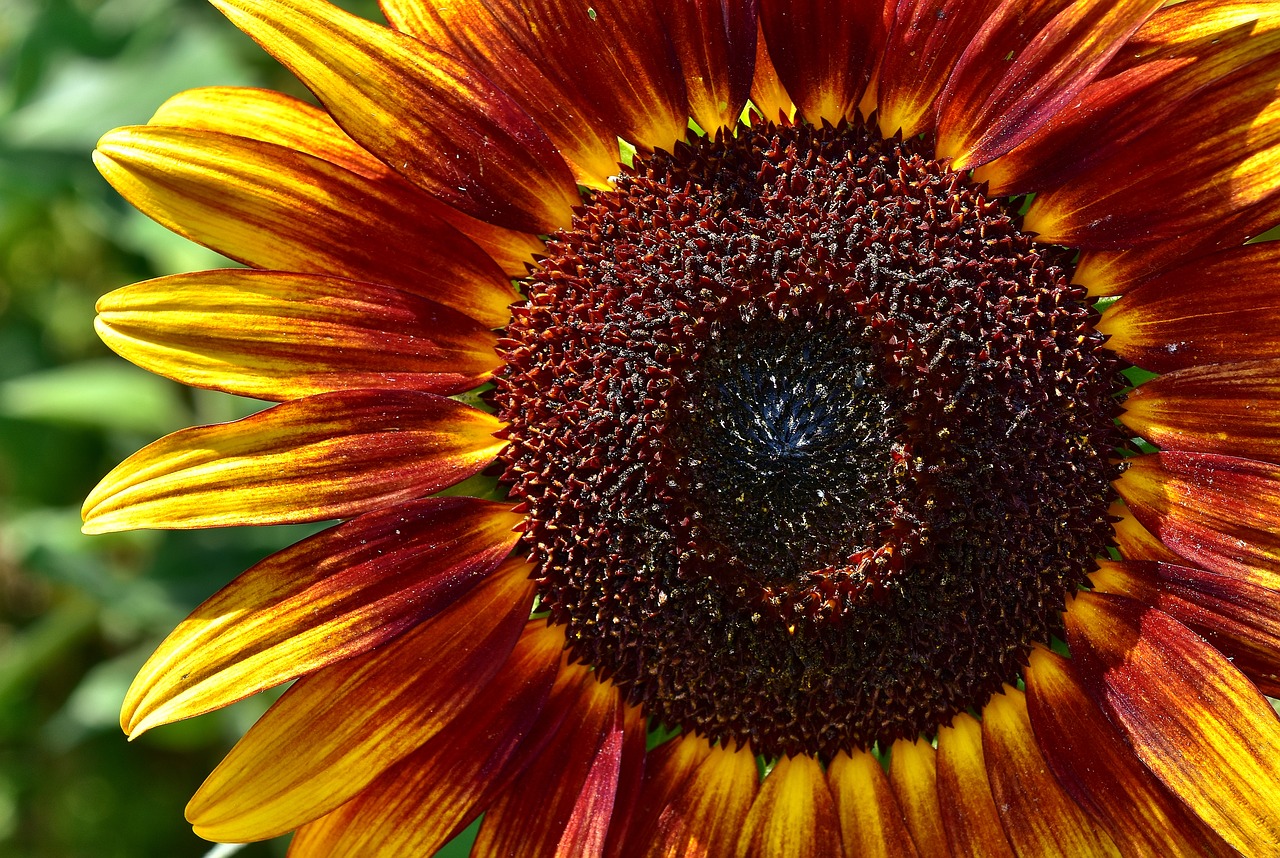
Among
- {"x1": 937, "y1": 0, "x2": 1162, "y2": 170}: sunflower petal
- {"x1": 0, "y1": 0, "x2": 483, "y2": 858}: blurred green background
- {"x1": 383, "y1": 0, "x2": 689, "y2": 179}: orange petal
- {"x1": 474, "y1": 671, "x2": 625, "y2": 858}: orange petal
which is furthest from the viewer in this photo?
{"x1": 0, "y1": 0, "x2": 483, "y2": 858}: blurred green background

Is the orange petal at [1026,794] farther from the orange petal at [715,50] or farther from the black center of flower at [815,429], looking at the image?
the orange petal at [715,50]

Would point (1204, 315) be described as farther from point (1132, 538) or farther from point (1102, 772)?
point (1102, 772)

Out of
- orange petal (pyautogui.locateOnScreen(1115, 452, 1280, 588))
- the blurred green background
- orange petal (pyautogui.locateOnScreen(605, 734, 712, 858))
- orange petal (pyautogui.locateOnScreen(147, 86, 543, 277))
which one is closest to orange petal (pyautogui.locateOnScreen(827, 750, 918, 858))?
orange petal (pyautogui.locateOnScreen(605, 734, 712, 858))

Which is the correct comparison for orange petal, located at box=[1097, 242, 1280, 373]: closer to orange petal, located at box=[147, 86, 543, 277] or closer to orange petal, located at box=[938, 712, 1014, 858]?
orange petal, located at box=[938, 712, 1014, 858]

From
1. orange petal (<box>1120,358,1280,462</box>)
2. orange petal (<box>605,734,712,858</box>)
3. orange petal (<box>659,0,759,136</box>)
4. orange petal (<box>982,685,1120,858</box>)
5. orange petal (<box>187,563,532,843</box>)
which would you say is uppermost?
orange petal (<box>659,0,759,136</box>)

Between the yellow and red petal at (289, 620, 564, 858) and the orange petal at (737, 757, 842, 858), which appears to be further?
the orange petal at (737, 757, 842, 858)

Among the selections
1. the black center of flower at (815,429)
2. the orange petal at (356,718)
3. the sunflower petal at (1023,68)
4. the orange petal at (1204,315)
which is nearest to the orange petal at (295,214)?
the black center of flower at (815,429)

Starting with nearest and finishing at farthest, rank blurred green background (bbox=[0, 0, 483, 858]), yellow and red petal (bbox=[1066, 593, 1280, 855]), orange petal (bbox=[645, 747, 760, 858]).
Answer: yellow and red petal (bbox=[1066, 593, 1280, 855]) → orange petal (bbox=[645, 747, 760, 858]) → blurred green background (bbox=[0, 0, 483, 858])
